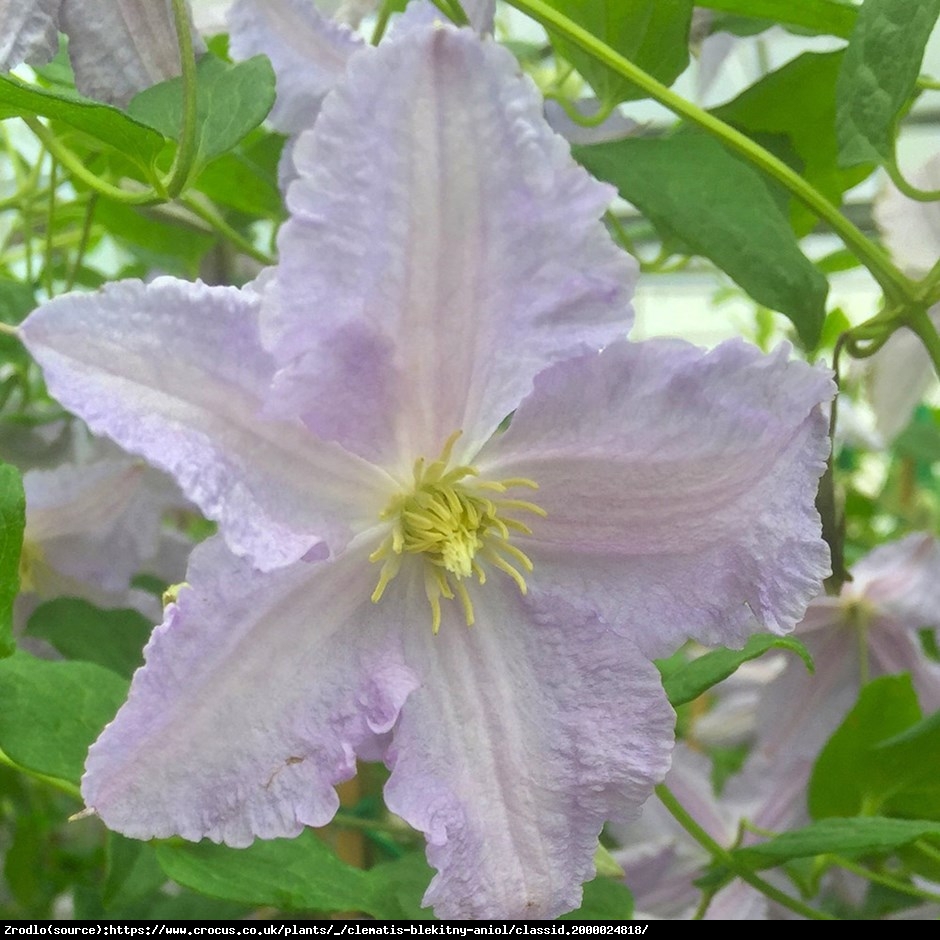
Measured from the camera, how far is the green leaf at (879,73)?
0.43 meters

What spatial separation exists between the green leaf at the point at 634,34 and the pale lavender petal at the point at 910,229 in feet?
0.87

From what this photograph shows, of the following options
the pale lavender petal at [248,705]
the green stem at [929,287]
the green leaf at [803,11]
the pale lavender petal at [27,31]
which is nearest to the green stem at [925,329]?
the green stem at [929,287]

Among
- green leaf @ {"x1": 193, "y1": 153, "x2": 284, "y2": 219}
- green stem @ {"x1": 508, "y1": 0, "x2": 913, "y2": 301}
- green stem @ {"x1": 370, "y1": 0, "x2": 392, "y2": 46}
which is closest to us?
green stem @ {"x1": 508, "y1": 0, "x2": 913, "y2": 301}

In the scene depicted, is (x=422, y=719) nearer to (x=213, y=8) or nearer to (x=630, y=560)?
(x=630, y=560)

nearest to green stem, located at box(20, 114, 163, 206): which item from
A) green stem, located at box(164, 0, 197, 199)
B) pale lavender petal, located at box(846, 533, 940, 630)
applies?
green stem, located at box(164, 0, 197, 199)

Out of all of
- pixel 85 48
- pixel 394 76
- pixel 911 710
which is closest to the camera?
pixel 394 76

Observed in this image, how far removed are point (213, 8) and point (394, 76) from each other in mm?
372

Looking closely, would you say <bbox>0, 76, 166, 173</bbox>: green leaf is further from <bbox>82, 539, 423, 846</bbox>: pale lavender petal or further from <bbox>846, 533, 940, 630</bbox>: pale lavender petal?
<bbox>846, 533, 940, 630</bbox>: pale lavender petal

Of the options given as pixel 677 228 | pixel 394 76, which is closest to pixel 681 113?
pixel 677 228

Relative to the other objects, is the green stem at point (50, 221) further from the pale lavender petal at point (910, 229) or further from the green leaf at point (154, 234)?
the pale lavender petal at point (910, 229)

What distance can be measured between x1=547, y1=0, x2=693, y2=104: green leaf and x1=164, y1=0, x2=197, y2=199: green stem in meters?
0.17

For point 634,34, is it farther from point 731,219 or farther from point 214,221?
point 214,221

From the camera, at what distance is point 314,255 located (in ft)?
1.03

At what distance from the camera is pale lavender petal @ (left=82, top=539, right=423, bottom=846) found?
0.32 m
